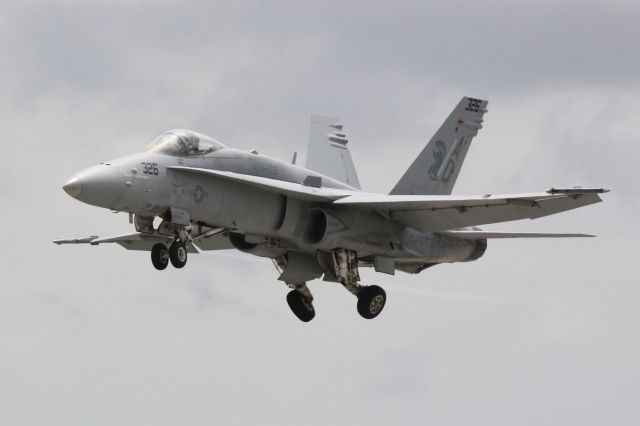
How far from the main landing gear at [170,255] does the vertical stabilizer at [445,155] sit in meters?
6.73

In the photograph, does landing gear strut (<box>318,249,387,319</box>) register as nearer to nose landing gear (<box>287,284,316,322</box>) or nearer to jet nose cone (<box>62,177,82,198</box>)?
nose landing gear (<box>287,284,316,322</box>)

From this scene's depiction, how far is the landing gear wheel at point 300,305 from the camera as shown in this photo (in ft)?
116

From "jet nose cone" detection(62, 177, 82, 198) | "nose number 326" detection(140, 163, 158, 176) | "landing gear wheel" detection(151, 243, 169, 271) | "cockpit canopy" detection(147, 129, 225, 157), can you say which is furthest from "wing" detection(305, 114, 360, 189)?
"jet nose cone" detection(62, 177, 82, 198)

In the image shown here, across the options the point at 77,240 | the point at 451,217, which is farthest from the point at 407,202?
the point at 77,240

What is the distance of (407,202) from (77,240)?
7.65 meters

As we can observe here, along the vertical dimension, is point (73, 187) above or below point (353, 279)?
above

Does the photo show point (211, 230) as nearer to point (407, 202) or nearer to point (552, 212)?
point (407, 202)

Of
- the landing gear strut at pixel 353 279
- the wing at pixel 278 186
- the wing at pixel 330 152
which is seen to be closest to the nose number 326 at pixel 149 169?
the wing at pixel 278 186

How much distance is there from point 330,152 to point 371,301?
5.18m

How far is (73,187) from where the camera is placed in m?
29.5

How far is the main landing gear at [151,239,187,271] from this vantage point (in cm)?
3025

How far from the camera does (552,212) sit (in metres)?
31.6

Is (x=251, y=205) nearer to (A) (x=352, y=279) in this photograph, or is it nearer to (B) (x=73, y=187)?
(A) (x=352, y=279)

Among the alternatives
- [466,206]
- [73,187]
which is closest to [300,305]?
[466,206]
